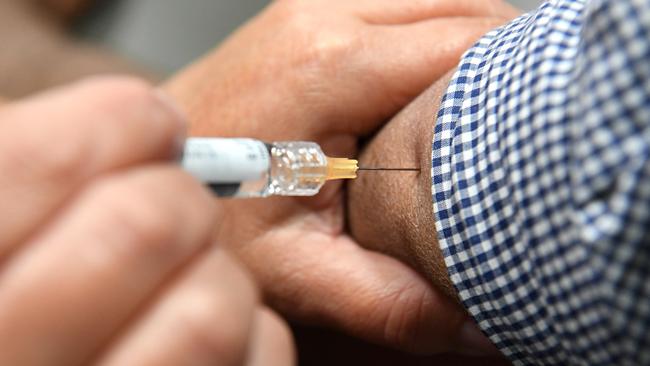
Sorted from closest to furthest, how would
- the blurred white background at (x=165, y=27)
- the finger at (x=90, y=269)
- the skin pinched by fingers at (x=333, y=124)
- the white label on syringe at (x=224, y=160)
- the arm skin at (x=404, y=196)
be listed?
1. the finger at (x=90, y=269)
2. the white label on syringe at (x=224, y=160)
3. the arm skin at (x=404, y=196)
4. the skin pinched by fingers at (x=333, y=124)
5. the blurred white background at (x=165, y=27)

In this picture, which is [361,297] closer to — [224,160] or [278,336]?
[278,336]

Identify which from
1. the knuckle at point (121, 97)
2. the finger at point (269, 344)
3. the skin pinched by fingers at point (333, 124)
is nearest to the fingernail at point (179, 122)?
the knuckle at point (121, 97)

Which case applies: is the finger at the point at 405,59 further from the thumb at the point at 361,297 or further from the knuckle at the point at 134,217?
the knuckle at the point at 134,217

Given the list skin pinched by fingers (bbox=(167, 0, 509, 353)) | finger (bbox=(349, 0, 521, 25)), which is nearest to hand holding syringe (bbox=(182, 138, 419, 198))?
skin pinched by fingers (bbox=(167, 0, 509, 353))

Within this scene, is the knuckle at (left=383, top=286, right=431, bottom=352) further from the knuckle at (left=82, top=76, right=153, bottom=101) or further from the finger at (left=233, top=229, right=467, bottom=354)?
the knuckle at (left=82, top=76, right=153, bottom=101)

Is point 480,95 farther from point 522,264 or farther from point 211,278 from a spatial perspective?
point 211,278

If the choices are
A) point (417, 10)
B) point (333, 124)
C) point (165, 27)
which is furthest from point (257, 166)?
point (165, 27)

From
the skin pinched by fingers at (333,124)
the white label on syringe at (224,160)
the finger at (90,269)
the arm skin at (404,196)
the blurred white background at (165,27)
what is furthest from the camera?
the blurred white background at (165,27)

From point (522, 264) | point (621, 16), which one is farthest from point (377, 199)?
point (621, 16)
